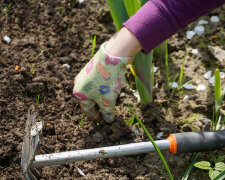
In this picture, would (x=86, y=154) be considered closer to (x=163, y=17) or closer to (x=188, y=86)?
(x=163, y=17)

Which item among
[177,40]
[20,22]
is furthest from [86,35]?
[177,40]

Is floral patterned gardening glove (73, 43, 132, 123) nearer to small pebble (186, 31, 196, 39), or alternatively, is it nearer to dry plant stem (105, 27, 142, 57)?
dry plant stem (105, 27, 142, 57)

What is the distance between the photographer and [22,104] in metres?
1.66

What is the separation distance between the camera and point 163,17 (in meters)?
1.26

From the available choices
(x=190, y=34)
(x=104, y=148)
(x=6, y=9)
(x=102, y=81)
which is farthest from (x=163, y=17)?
(x=6, y=9)

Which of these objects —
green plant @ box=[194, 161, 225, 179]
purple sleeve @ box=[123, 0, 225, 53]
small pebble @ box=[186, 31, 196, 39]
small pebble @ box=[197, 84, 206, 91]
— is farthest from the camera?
small pebble @ box=[186, 31, 196, 39]

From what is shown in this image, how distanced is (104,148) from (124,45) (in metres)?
0.44

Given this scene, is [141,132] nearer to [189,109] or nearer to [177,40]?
[189,109]

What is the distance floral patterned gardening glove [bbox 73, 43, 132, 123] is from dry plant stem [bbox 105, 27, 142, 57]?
0.08 ft

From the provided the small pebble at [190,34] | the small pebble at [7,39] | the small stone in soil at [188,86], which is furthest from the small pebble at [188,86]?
the small pebble at [7,39]

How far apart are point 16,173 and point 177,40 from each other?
125cm

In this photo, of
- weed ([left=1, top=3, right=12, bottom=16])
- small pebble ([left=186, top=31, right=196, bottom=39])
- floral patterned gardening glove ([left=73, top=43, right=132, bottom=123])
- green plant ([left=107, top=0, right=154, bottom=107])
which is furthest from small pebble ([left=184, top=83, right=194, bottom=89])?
weed ([left=1, top=3, right=12, bottom=16])

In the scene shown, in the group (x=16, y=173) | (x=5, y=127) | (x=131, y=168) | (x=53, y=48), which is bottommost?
(x=131, y=168)

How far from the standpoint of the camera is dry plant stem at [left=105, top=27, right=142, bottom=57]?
1.32 m
